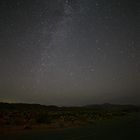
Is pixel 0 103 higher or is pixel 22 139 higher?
pixel 0 103

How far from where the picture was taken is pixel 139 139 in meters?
22.8

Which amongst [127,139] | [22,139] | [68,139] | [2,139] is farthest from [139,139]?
[2,139]

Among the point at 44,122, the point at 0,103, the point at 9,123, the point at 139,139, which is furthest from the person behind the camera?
the point at 0,103

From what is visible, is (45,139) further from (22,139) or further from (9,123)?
(9,123)

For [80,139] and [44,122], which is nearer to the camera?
[80,139]

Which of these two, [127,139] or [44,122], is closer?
[127,139]

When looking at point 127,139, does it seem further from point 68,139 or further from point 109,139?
point 68,139

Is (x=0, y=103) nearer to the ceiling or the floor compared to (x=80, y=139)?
nearer to the ceiling

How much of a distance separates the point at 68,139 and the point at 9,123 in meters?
22.7

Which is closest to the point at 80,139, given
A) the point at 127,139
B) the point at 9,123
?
the point at 127,139

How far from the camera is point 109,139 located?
2381 centimetres

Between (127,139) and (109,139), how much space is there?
173cm

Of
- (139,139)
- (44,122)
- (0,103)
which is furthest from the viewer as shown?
(0,103)

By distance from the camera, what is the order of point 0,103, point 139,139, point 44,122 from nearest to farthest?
point 139,139 → point 44,122 → point 0,103
